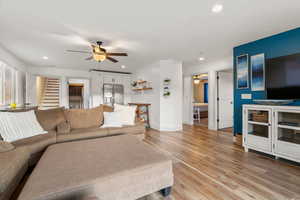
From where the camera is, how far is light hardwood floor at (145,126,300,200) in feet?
4.92

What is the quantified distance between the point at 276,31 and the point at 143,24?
252 cm

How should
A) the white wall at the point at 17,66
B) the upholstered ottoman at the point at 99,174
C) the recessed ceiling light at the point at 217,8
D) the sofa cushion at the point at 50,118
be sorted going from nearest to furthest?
the upholstered ottoman at the point at 99,174 < the recessed ceiling light at the point at 217,8 < the sofa cushion at the point at 50,118 < the white wall at the point at 17,66

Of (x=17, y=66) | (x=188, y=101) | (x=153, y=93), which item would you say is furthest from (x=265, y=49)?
(x=17, y=66)

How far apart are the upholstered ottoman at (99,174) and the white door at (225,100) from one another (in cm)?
391

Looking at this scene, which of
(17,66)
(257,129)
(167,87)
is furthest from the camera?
(167,87)

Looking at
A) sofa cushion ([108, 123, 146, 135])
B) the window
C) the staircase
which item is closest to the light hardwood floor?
sofa cushion ([108, 123, 146, 135])

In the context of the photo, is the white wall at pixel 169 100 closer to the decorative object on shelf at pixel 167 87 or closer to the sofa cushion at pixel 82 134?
the decorative object on shelf at pixel 167 87

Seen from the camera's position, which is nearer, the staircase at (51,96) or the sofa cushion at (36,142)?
the sofa cushion at (36,142)

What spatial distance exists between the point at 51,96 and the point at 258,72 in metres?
7.13

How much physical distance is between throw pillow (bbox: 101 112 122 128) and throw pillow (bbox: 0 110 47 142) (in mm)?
1141

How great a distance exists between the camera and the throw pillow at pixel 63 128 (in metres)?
2.51

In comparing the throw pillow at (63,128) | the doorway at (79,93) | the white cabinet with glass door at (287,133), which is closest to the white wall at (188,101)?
the white cabinet with glass door at (287,133)

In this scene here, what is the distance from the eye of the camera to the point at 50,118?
2727 mm

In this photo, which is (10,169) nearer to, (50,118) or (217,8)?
(50,118)
